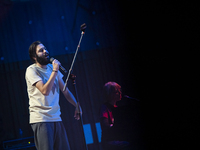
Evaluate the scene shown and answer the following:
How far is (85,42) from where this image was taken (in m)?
3.62

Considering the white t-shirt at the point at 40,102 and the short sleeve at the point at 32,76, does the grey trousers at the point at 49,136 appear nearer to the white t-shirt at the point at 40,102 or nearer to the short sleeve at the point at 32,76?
the white t-shirt at the point at 40,102

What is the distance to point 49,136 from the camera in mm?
1910

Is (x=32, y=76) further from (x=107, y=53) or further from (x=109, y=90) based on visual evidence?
(x=107, y=53)

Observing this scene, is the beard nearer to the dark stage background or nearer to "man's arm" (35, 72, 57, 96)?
"man's arm" (35, 72, 57, 96)

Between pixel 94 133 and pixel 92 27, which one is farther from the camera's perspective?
pixel 92 27

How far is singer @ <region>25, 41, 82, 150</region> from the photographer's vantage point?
1.91m

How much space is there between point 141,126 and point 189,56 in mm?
1777

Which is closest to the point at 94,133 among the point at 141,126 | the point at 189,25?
the point at 141,126

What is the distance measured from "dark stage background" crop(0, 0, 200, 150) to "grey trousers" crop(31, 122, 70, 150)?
4.40 feet

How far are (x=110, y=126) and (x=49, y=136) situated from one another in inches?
32.8

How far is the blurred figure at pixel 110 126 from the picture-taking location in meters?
2.31

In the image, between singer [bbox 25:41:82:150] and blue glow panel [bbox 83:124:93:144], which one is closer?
singer [bbox 25:41:82:150]

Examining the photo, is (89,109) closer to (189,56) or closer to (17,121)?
(17,121)

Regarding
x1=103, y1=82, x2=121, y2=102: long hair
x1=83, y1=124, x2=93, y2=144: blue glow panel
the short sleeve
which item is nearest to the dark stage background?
x1=83, y1=124, x2=93, y2=144: blue glow panel
